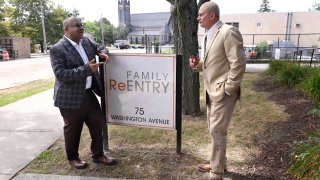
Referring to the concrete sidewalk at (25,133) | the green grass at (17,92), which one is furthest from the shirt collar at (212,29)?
the green grass at (17,92)

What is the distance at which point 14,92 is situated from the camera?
10016 mm

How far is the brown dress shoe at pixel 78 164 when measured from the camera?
3947mm

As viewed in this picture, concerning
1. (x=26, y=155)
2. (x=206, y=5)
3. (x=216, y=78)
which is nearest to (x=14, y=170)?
(x=26, y=155)

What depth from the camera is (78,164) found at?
156 inches

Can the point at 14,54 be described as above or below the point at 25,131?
above

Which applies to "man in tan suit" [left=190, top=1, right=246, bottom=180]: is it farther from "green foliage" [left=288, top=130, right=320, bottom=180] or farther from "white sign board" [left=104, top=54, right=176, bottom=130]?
"green foliage" [left=288, top=130, right=320, bottom=180]

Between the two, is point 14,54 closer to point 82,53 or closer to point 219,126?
point 82,53

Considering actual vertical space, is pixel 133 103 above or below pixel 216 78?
below

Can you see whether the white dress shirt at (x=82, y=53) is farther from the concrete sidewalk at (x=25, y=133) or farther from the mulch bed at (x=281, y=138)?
the mulch bed at (x=281, y=138)

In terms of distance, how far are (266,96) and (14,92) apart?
7.73 m

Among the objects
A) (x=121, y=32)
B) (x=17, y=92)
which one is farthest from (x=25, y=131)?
(x=121, y=32)

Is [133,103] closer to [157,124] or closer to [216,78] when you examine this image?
[157,124]

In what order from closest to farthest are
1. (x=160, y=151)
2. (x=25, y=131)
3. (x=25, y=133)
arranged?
(x=160, y=151), (x=25, y=133), (x=25, y=131)

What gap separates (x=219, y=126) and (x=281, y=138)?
196 cm
